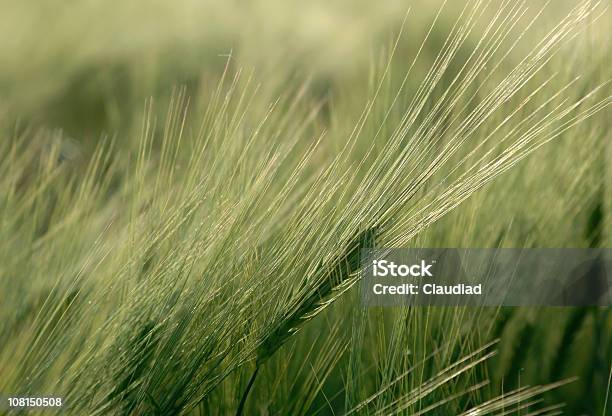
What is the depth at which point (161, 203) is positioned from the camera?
734mm

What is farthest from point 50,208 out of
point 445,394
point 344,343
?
point 445,394

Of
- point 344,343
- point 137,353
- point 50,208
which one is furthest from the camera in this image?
point 50,208

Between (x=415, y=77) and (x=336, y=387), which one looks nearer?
(x=336, y=387)

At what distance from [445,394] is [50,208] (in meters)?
0.46

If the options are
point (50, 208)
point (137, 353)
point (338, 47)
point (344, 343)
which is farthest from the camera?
point (338, 47)

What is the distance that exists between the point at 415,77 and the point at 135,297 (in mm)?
474

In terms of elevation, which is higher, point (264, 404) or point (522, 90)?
point (522, 90)

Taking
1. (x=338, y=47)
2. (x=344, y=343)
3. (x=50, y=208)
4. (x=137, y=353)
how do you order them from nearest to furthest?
(x=137, y=353) → (x=344, y=343) → (x=50, y=208) → (x=338, y=47)

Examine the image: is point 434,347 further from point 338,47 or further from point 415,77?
point 338,47

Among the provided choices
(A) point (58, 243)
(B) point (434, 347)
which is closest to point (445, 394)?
(B) point (434, 347)

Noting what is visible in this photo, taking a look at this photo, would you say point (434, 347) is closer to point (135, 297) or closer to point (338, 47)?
point (135, 297)

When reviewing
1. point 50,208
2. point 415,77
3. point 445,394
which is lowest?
point 445,394

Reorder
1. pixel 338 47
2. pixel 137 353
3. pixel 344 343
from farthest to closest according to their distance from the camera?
pixel 338 47 → pixel 344 343 → pixel 137 353

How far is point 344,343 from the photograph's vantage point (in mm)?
791
